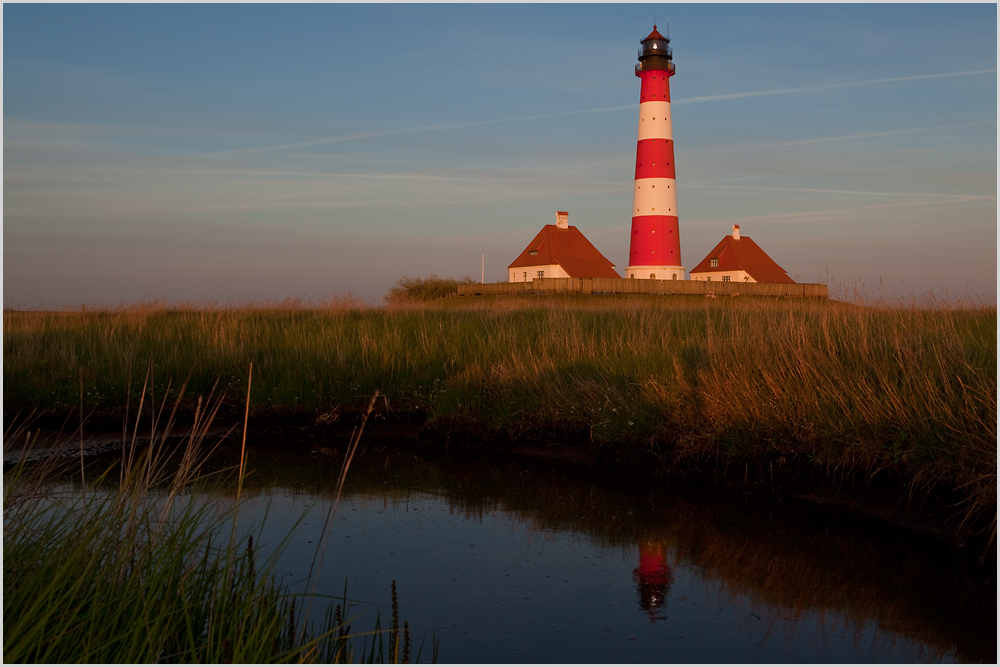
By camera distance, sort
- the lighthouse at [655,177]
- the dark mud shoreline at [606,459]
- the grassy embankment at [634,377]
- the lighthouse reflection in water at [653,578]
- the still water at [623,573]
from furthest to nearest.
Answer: the lighthouse at [655,177] < the grassy embankment at [634,377] < the dark mud shoreline at [606,459] < the lighthouse reflection in water at [653,578] < the still water at [623,573]

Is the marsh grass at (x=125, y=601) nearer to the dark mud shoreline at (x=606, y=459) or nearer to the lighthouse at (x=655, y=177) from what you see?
the dark mud shoreline at (x=606, y=459)

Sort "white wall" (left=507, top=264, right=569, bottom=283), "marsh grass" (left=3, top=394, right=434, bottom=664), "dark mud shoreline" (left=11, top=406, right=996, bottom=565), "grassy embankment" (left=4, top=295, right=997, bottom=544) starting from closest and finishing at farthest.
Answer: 1. "marsh grass" (left=3, top=394, right=434, bottom=664)
2. "dark mud shoreline" (left=11, top=406, right=996, bottom=565)
3. "grassy embankment" (left=4, top=295, right=997, bottom=544)
4. "white wall" (left=507, top=264, right=569, bottom=283)

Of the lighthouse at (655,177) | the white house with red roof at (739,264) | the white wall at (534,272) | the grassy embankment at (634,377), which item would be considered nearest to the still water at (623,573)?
the grassy embankment at (634,377)

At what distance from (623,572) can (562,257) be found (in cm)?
3533

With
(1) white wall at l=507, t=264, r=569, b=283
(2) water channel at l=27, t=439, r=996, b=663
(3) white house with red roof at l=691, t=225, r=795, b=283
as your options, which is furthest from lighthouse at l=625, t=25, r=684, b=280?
(2) water channel at l=27, t=439, r=996, b=663

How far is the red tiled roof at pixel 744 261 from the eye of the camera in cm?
4281

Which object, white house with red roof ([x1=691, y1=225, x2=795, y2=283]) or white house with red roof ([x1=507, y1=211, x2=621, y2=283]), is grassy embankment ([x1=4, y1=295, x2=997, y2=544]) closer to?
white house with red roof ([x1=507, y1=211, x2=621, y2=283])

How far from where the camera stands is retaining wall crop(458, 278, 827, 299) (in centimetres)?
2778

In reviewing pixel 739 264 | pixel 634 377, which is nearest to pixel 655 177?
pixel 739 264

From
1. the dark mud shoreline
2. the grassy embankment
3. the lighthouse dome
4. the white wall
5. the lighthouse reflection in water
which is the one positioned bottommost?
the lighthouse reflection in water

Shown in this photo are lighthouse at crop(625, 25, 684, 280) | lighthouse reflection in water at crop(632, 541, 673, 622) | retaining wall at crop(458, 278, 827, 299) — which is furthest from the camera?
lighthouse at crop(625, 25, 684, 280)

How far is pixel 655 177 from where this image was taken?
98.5 ft

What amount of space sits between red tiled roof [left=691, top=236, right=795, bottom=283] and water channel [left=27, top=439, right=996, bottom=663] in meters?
38.2

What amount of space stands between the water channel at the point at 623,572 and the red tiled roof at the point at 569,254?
3304 cm
